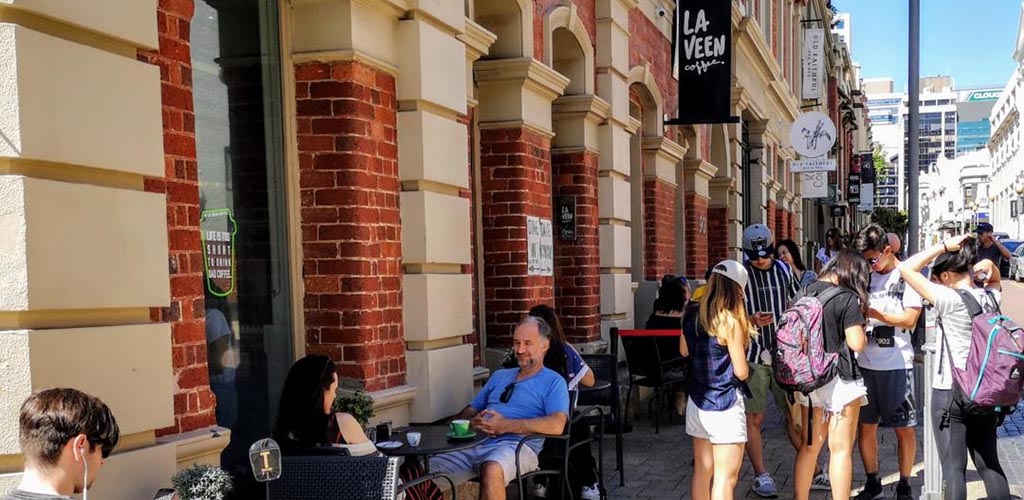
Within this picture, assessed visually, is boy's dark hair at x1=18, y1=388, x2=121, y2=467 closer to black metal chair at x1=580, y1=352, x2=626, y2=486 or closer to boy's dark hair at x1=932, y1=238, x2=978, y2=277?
boy's dark hair at x1=932, y1=238, x2=978, y2=277

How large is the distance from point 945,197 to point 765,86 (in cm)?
13135

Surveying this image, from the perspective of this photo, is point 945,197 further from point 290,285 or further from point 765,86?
point 290,285

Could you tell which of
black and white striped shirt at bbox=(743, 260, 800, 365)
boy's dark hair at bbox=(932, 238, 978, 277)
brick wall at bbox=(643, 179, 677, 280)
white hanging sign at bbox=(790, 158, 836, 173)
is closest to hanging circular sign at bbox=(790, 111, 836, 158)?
white hanging sign at bbox=(790, 158, 836, 173)

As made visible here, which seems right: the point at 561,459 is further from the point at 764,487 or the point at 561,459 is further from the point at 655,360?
the point at 655,360

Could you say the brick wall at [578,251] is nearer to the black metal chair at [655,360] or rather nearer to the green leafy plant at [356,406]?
the black metal chair at [655,360]

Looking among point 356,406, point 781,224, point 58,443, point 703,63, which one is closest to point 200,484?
point 58,443

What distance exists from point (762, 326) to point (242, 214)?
367 cm

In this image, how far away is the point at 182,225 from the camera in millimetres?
4039

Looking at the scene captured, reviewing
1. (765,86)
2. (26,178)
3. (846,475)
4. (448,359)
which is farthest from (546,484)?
(765,86)

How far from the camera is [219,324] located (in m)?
4.71

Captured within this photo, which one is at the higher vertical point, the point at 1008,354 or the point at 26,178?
the point at 26,178

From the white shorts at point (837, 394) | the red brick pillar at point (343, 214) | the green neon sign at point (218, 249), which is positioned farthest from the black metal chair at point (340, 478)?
the white shorts at point (837, 394)

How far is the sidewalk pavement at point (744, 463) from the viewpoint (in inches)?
258

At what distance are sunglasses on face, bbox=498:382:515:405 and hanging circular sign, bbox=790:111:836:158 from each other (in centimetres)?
1242
